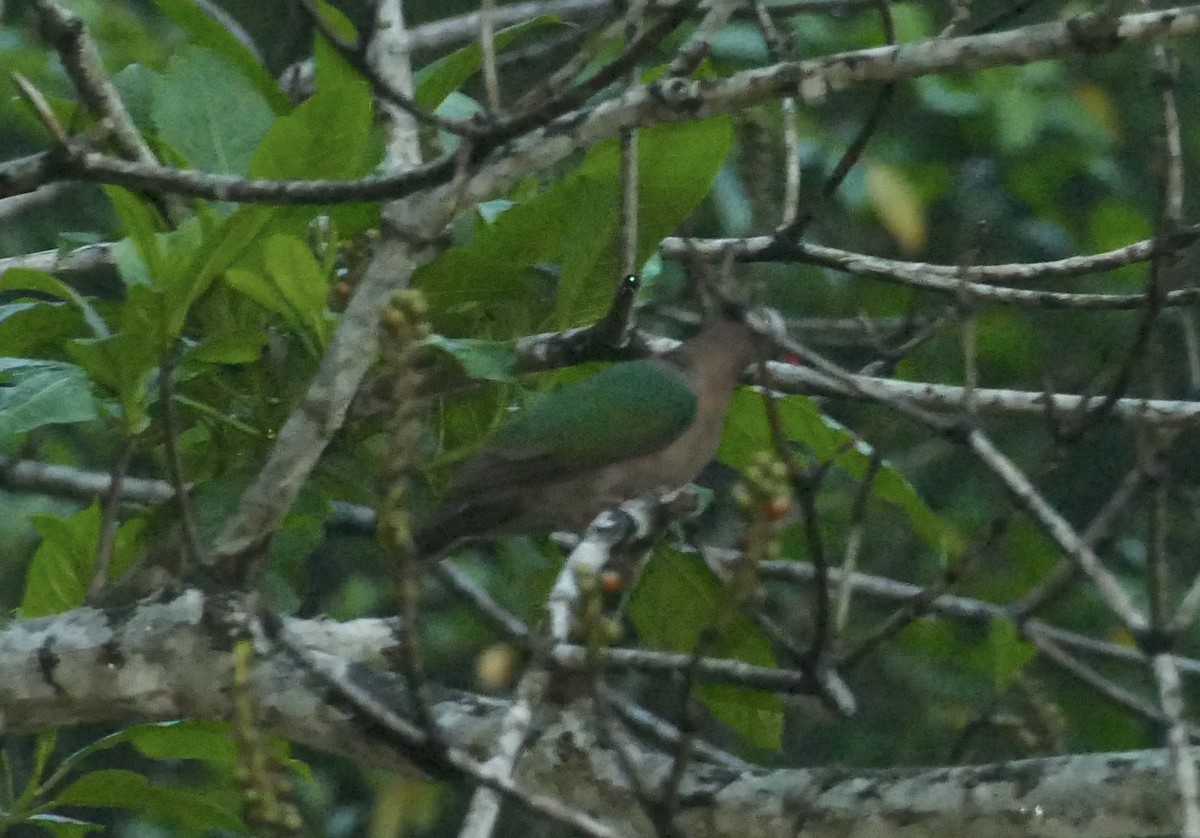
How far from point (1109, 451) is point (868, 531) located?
78cm

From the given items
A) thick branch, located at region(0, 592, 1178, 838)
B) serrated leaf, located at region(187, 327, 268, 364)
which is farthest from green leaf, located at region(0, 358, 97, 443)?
thick branch, located at region(0, 592, 1178, 838)

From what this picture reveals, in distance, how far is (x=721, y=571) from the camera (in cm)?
279

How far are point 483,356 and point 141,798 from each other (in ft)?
3.03

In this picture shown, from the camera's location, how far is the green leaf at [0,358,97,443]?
2.38 metres

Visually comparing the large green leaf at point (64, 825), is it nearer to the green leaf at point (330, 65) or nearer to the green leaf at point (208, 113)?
the green leaf at point (208, 113)

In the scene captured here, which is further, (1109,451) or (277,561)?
(1109,451)

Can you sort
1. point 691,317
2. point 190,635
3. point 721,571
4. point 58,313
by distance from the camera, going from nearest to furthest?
point 190,635
point 58,313
point 721,571
point 691,317

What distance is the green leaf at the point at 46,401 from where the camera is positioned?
2.38 meters

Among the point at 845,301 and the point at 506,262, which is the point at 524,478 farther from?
the point at 845,301

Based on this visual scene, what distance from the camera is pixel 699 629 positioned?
2738mm

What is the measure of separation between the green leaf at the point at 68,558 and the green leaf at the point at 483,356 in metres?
0.66

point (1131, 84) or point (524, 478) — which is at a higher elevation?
point (1131, 84)

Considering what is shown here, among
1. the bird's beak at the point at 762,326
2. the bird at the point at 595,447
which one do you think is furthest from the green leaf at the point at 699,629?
the bird's beak at the point at 762,326

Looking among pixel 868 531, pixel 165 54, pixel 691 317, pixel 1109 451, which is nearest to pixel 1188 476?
pixel 1109 451
